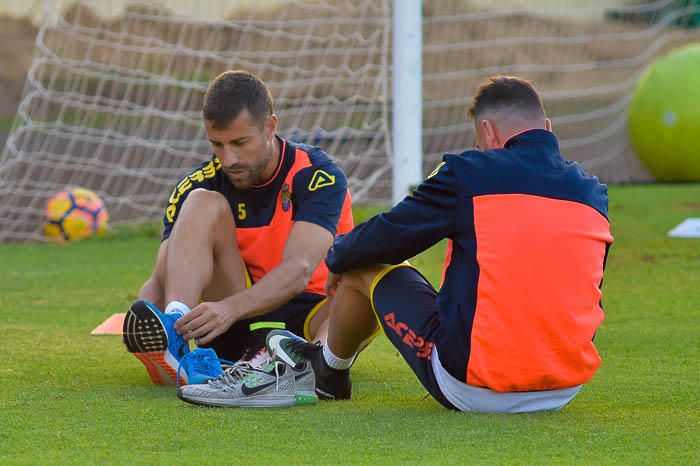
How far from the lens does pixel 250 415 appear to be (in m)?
3.19

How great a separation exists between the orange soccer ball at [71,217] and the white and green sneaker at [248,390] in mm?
5414

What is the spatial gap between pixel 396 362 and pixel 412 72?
385 cm

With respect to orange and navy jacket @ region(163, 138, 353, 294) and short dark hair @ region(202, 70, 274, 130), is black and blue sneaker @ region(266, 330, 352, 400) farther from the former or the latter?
short dark hair @ region(202, 70, 274, 130)

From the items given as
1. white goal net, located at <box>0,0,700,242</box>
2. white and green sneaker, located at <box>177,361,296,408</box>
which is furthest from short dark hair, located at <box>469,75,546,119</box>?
white goal net, located at <box>0,0,700,242</box>

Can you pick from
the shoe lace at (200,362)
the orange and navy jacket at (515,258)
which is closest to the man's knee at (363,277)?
the orange and navy jacket at (515,258)

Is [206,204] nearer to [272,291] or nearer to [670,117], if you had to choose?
[272,291]

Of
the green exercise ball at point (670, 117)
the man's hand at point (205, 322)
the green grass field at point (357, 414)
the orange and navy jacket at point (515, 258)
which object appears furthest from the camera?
the green exercise ball at point (670, 117)

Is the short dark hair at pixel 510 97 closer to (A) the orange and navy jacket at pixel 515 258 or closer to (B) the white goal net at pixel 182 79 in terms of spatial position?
(A) the orange and navy jacket at pixel 515 258

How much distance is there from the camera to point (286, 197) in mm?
4004

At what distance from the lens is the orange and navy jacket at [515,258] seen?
2977 millimetres

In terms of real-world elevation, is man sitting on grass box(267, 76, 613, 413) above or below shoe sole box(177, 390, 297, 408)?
above

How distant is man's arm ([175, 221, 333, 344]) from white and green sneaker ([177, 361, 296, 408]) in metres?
0.20

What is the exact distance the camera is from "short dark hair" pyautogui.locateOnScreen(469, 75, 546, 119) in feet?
10.2

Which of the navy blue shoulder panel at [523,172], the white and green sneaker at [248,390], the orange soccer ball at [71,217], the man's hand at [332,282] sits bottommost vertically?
the orange soccer ball at [71,217]
